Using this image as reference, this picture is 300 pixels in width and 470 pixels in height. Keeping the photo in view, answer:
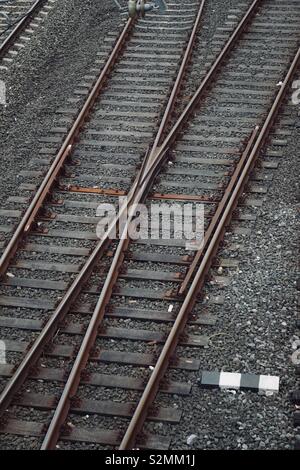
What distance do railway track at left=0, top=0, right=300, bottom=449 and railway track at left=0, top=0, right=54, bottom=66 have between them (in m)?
1.79

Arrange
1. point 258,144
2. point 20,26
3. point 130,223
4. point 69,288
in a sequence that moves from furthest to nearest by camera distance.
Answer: point 20,26 → point 258,144 → point 130,223 → point 69,288

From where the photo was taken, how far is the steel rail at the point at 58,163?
439 inches

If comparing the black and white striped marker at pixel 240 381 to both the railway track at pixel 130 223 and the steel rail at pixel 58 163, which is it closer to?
the railway track at pixel 130 223

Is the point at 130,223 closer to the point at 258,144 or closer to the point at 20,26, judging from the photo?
the point at 258,144

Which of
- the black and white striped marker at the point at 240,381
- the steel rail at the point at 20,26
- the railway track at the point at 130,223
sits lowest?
the black and white striped marker at the point at 240,381

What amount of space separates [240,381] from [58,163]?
546 cm

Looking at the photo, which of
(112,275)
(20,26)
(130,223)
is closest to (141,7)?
(20,26)

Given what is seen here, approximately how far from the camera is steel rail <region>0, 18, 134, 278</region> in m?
11.2

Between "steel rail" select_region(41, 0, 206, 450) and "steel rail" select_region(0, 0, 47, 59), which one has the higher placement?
"steel rail" select_region(0, 0, 47, 59)

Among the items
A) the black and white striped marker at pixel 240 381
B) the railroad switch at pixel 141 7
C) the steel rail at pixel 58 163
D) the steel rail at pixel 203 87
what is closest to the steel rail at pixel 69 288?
the steel rail at pixel 58 163

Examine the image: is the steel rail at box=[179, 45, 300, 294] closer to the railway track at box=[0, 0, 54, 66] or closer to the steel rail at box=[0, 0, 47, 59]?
the railway track at box=[0, 0, 54, 66]

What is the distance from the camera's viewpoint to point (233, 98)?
1461 cm

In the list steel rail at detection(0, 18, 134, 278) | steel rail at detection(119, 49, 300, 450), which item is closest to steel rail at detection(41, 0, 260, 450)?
steel rail at detection(119, 49, 300, 450)

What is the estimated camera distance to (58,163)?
12.9m
